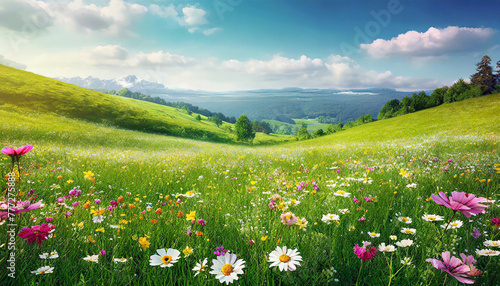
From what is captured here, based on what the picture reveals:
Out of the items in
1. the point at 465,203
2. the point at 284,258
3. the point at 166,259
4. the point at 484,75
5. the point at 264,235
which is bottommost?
the point at 264,235

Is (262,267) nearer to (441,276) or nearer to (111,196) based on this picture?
(441,276)

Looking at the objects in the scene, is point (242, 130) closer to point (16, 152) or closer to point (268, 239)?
point (268, 239)

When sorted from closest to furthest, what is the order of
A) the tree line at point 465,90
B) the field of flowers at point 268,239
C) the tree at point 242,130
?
1. the field of flowers at point 268,239
2. the tree line at point 465,90
3. the tree at point 242,130

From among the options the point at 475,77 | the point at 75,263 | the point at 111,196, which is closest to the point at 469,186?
the point at 75,263

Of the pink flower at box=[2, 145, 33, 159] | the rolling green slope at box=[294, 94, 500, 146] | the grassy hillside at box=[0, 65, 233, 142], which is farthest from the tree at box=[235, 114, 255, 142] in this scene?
the pink flower at box=[2, 145, 33, 159]

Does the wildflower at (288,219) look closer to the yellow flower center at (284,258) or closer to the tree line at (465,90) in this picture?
the yellow flower center at (284,258)

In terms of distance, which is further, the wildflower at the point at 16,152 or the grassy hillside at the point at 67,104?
the grassy hillside at the point at 67,104

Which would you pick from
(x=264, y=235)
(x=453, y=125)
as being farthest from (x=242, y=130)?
(x=264, y=235)

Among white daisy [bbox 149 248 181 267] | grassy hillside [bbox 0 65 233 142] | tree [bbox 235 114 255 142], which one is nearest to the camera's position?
white daisy [bbox 149 248 181 267]

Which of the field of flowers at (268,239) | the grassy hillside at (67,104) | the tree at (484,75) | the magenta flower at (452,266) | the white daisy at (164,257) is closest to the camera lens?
the magenta flower at (452,266)

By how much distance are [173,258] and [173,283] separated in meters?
0.44

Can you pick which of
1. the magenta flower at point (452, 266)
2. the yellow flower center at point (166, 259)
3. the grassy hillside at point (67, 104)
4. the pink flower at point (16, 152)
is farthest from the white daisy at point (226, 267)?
the grassy hillside at point (67, 104)

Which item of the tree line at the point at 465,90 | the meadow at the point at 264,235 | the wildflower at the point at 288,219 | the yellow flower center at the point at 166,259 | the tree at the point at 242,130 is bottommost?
the tree at the point at 242,130

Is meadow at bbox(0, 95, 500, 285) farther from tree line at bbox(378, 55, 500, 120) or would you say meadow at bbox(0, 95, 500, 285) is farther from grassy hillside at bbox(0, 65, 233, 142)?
tree line at bbox(378, 55, 500, 120)
